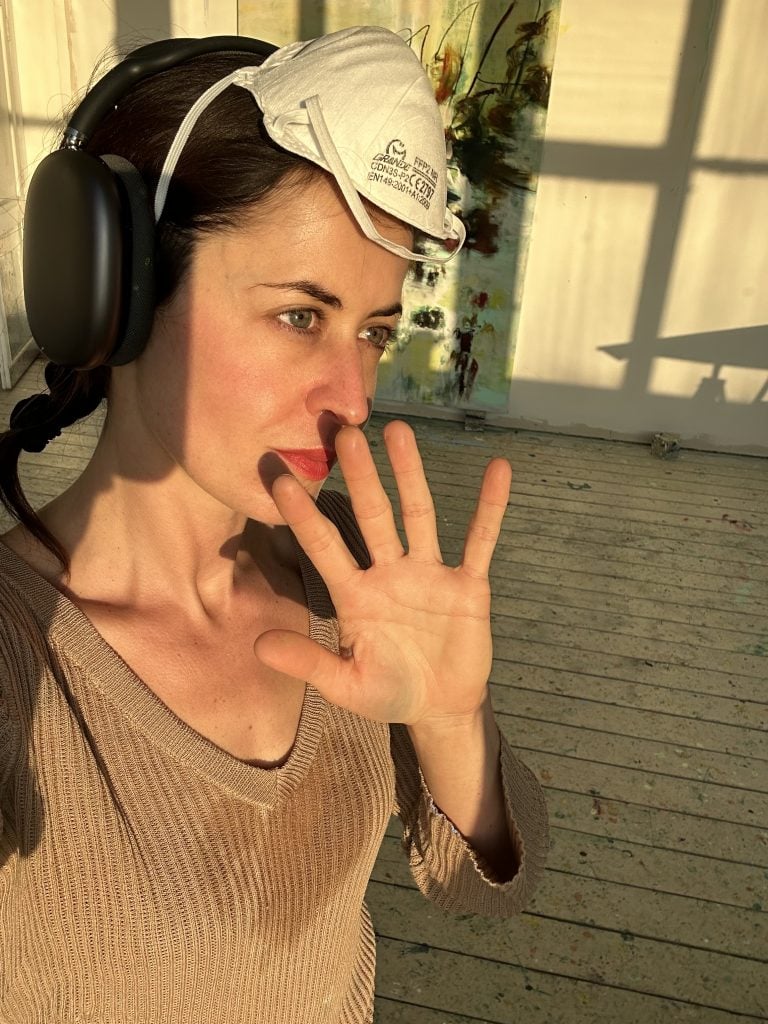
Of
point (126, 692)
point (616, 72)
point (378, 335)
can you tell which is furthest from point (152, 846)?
point (616, 72)

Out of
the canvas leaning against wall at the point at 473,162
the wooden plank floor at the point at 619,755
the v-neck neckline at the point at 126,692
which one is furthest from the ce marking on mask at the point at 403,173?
the canvas leaning against wall at the point at 473,162

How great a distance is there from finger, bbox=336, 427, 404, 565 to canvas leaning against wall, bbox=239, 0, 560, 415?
440 cm

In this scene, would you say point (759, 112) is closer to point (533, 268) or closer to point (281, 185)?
point (533, 268)

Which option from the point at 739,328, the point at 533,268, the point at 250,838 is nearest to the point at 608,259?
the point at 533,268

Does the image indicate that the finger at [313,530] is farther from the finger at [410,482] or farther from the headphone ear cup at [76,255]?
the headphone ear cup at [76,255]

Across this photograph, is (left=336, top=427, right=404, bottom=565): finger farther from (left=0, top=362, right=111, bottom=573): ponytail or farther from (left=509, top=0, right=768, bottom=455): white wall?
(left=509, top=0, right=768, bottom=455): white wall

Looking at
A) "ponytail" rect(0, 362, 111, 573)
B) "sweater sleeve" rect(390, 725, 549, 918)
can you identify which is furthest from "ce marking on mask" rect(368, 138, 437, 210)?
"sweater sleeve" rect(390, 725, 549, 918)

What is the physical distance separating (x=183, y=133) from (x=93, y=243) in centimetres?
15

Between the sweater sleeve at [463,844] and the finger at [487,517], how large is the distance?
333 millimetres

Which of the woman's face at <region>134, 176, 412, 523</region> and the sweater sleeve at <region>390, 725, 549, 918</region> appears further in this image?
the sweater sleeve at <region>390, 725, 549, 918</region>

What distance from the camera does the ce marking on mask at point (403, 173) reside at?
0.90 m

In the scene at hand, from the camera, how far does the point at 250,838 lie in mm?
928

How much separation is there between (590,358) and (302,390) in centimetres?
465

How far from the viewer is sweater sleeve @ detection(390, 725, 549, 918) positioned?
1091 mm
